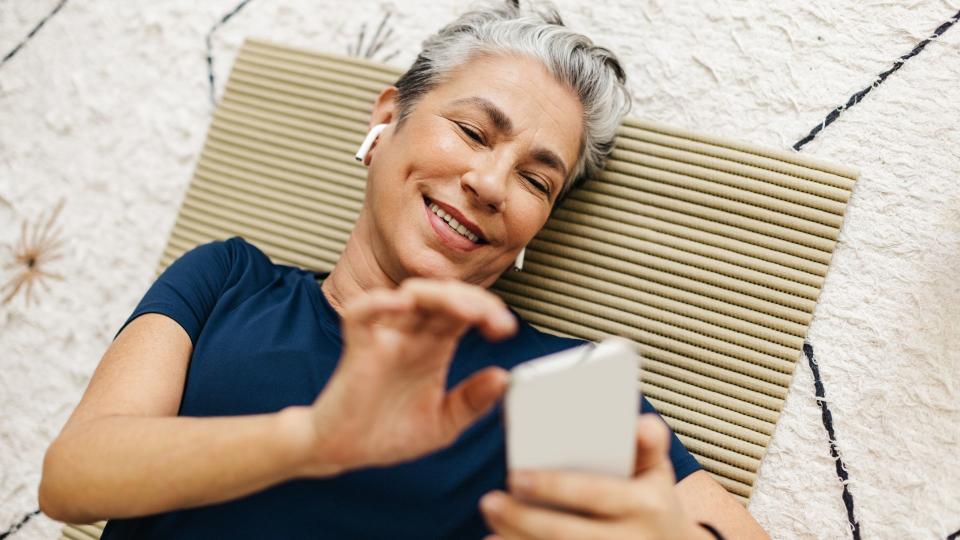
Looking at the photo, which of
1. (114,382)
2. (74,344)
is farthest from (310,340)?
(74,344)

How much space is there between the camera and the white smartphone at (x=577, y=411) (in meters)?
0.48

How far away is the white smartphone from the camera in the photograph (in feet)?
1.56

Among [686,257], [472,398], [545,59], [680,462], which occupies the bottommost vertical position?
[680,462]

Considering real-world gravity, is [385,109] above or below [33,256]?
above

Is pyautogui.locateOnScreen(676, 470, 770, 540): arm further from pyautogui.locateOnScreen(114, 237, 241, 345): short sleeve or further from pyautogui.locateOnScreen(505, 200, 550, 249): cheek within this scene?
pyautogui.locateOnScreen(114, 237, 241, 345): short sleeve

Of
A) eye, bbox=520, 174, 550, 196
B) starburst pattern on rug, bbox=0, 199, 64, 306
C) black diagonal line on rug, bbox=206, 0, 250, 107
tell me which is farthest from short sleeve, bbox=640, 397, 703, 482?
starburst pattern on rug, bbox=0, 199, 64, 306

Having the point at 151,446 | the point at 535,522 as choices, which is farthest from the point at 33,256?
the point at 535,522

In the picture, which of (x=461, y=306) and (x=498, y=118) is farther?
(x=498, y=118)

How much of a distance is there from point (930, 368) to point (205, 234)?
4.03 ft

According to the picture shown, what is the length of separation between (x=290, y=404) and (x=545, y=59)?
1.91 ft

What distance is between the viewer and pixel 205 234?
1.25 metres

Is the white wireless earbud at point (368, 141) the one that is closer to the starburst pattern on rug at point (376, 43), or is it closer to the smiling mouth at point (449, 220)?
the smiling mouth at point (449, 220)

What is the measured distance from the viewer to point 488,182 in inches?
34.1

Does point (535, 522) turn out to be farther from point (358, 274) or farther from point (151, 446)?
point (358, 274)
